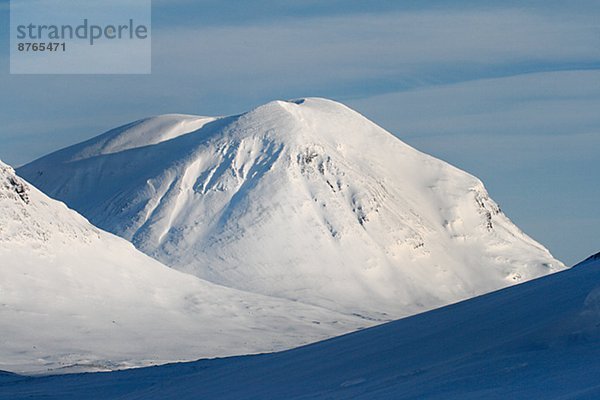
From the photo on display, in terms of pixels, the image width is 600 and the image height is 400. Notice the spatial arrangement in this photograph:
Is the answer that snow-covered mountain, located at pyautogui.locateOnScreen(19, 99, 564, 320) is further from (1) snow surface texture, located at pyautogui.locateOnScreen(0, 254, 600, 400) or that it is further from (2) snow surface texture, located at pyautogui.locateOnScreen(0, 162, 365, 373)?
(1) snow surface texture, located at pyautogui.locateOnScreen(0, 254, 600, 400)

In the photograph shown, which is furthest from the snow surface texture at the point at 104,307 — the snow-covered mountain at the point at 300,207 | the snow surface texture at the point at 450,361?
the snow surface texture at the point at 450,361

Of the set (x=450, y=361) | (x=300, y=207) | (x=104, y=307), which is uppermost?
(x=450, y=361)

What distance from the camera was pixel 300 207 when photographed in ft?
416

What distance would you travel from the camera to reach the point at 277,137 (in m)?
135

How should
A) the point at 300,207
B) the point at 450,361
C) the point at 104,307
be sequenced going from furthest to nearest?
the point at 300,207, the point at 104,307, the point at 450,361

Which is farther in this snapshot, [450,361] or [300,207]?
[300,207]

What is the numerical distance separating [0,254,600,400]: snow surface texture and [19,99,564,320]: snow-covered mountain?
79.2m

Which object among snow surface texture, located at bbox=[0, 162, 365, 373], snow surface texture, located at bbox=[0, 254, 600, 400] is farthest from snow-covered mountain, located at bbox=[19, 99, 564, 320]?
snow surface texture, located at bbox=[0, 254, 600, 400]

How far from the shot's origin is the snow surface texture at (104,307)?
211ft

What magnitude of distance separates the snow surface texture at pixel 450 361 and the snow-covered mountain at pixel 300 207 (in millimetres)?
79247

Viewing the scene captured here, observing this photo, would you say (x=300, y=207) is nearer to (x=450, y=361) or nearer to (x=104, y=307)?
(x=104, y=307)

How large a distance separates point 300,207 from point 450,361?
4234 inches

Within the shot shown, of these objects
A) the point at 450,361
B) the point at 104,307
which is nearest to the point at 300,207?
the point at 104,307

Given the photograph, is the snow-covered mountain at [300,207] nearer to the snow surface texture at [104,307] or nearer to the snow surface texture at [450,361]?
the snow surface texture at [104,307]
